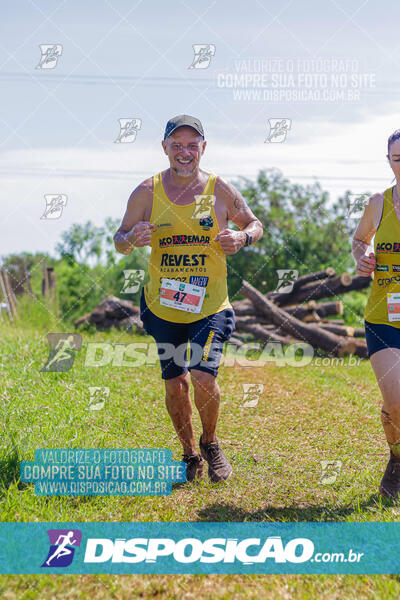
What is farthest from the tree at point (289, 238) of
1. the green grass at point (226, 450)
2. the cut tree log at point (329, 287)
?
the green grass at point (226, 450)

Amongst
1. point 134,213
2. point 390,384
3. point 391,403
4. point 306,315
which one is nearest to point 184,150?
point 134,213

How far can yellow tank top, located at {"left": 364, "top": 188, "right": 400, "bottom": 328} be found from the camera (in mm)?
4016

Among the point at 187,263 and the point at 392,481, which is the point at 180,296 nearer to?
the point at 187,263

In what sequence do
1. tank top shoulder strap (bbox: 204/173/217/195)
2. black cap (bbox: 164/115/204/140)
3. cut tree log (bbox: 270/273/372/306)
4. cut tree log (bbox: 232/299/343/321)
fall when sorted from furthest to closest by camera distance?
cut tree log (bbox: 232/299/343/321), cut tree log (bbox: 270/273/372/306), tank top shoulder strap (bbox: 204/173/217/195), black cap (bbox: 164/115/204/140)

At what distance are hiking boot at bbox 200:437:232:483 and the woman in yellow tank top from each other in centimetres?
→ 113

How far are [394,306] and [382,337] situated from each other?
23 cm

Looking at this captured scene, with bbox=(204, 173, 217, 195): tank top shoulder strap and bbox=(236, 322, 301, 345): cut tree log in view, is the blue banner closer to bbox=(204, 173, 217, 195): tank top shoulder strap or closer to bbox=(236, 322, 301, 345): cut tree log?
bbox=(204, 173, 217, 195): tank top shoulder strap

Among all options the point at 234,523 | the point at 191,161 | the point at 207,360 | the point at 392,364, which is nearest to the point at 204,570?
the point at 234,523

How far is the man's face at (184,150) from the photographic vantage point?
4.25 metres

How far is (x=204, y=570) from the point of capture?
3.17 m

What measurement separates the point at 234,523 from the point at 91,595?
1.08 metres

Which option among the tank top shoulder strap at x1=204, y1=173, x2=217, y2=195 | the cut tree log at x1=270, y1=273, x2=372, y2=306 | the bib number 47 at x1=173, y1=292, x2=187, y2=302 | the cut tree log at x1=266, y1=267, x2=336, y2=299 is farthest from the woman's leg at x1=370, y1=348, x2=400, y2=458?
the cut tree log at x1=266, y1=267, x2=336, y2=299

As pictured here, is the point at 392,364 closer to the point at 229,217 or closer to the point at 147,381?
the point at 229,217

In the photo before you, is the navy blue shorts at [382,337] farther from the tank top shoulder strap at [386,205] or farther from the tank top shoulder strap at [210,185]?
the tank top shoulder strap at [210,185]
